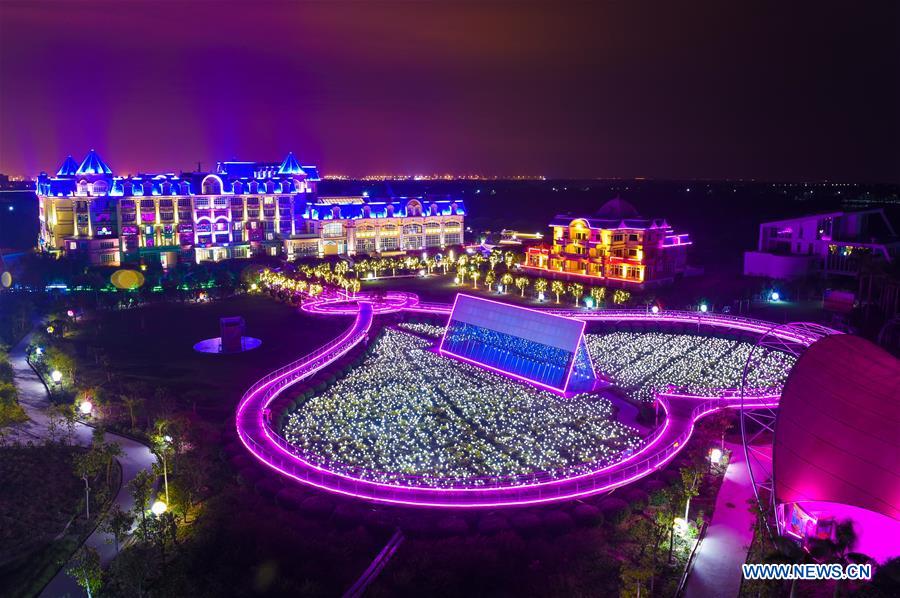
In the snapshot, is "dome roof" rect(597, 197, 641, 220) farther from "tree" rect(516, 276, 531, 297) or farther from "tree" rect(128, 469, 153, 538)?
"tree" rect(128, 469, 153, 538)

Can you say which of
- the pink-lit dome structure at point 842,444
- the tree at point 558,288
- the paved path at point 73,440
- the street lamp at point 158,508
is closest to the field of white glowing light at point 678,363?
the tree at point 558,288

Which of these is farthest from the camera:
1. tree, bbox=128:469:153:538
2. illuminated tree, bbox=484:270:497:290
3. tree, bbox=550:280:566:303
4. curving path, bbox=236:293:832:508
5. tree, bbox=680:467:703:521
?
illuminated tree, bbox=484:270:497:290

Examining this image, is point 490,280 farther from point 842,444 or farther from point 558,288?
point 842,444

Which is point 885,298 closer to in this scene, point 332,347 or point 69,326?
point 332,347

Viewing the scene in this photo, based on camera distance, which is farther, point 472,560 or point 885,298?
point 885,298

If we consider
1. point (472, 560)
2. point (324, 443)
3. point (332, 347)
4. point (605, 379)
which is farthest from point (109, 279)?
point (472, 560)

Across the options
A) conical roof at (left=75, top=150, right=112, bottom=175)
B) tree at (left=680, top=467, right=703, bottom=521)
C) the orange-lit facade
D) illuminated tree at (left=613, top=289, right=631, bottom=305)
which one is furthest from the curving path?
conical roof at (left=75, top=150, right=112, bottom=175)
